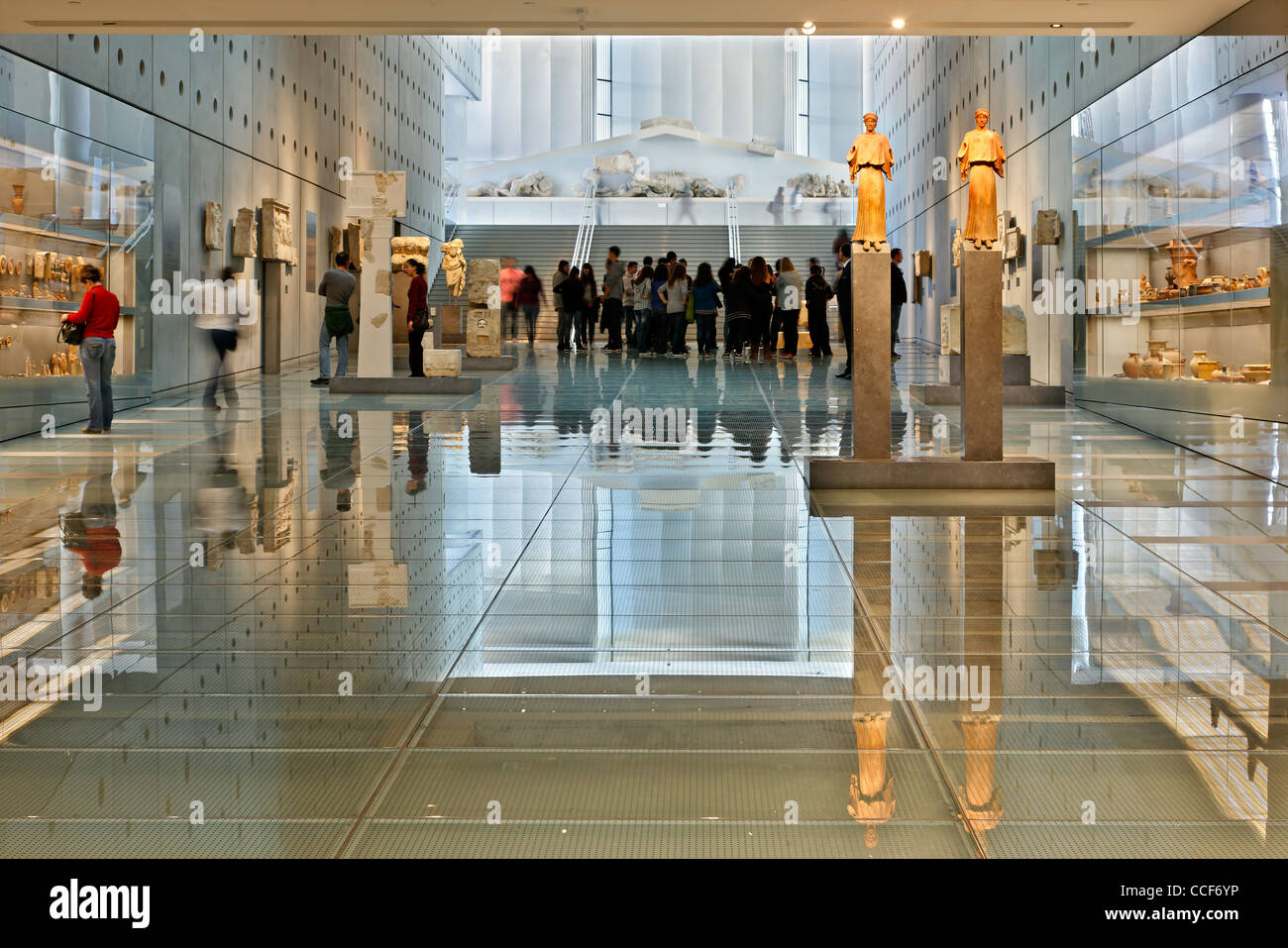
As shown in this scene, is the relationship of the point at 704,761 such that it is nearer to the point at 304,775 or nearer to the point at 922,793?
the point at 922,793

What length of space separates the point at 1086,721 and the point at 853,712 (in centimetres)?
65

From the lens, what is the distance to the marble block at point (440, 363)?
17.5m

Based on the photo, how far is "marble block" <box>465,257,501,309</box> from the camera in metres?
20.9

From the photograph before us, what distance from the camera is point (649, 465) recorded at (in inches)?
383

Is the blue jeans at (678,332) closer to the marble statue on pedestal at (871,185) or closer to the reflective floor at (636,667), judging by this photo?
the reflective floor at (636,667)

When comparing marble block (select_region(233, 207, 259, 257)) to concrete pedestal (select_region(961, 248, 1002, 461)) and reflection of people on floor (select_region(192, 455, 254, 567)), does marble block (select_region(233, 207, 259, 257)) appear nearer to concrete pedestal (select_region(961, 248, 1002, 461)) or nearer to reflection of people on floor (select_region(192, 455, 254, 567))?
reflection of people on floor (select_region(192, 455, 254, 567))

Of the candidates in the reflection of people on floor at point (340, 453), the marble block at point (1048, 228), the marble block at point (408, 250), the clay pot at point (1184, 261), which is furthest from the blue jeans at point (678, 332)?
the clay pot at point (1184, 261)

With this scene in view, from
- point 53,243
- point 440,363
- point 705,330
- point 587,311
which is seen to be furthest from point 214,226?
point 705,330

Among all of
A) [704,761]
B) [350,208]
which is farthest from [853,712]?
[350,208]

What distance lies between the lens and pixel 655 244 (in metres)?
36.9

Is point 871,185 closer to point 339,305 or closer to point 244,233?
point 339,305

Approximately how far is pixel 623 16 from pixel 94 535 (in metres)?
7.39

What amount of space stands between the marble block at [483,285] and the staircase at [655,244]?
12.8m
